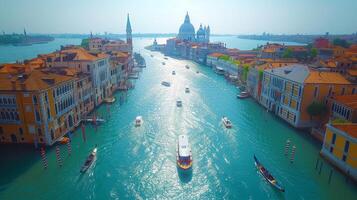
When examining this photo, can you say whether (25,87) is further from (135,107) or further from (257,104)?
(257,104)

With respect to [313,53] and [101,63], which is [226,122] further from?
[313,53]

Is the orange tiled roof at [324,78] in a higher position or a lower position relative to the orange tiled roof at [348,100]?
higher

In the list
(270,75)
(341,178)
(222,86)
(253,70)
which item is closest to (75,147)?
(341,178)

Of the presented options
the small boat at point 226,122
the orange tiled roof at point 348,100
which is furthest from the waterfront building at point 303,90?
the small boat at point 226,122

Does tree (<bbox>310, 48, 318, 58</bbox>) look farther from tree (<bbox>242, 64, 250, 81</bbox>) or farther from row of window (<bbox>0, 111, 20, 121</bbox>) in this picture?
row of window (<bbox>0, 111, 20, 121</bbox>)

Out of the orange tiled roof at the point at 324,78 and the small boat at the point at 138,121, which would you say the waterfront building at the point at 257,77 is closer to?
the orange tiled roof at the point at 324,78

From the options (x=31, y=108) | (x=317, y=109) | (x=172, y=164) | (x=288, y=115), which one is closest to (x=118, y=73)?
(x=31, y=108)

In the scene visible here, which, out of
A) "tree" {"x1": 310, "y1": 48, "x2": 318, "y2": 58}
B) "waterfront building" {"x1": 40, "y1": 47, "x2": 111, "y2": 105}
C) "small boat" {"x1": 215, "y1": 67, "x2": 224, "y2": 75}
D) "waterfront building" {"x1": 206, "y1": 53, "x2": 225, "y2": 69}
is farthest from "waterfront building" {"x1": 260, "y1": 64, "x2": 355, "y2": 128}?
"waterfront building" {"x1": 206, "y1": 53, "x2": 225, "y2": 69}
